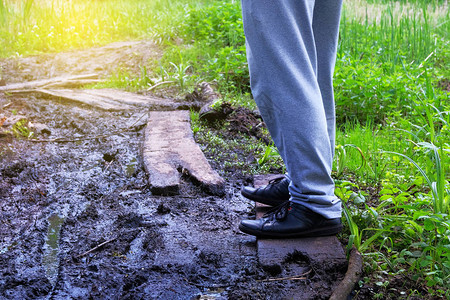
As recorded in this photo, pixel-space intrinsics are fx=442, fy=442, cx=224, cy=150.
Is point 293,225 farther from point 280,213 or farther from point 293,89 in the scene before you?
point 293,89

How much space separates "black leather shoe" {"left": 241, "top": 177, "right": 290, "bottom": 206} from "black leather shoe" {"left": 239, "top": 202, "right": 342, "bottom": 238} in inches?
8.4

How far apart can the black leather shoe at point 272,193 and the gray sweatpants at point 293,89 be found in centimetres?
29

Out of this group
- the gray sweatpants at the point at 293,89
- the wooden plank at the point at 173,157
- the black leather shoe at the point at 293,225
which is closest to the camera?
the gray sweatpants at the point at 293,89

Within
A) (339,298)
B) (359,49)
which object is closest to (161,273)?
(339,298)

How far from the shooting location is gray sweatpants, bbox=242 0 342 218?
162 cm

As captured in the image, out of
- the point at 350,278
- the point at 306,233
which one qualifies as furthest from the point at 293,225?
the point at 350,278

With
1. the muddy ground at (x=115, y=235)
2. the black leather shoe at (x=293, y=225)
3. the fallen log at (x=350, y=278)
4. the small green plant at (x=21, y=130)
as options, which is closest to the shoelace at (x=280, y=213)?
the black leather shoe at (x=293, y=225)

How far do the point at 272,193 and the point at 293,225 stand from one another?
0.33 m

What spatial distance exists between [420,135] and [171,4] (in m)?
7.75

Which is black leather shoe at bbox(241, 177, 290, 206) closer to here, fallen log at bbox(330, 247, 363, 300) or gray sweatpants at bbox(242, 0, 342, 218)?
gray sweatpants at bbox(242, 0, 342, 218)

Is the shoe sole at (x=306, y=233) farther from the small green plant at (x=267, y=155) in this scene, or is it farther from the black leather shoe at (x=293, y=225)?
the small green plant at (x=267, y=155)

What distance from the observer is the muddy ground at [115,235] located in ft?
5.16

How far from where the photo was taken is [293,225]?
178 cm

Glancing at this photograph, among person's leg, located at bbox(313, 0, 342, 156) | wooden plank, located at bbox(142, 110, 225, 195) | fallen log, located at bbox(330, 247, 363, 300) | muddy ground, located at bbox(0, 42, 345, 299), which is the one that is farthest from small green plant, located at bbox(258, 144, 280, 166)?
→ fallen log, located at bbox(330, 247, 363, 300)
